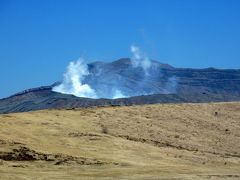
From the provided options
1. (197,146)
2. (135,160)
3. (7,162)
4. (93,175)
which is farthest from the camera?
(197,146)

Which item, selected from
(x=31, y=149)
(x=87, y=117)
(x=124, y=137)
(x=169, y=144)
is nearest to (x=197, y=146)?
(x=169, y=144)

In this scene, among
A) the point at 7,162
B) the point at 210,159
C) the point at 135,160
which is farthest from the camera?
the point at 210,159

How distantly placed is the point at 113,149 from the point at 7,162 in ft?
25.3

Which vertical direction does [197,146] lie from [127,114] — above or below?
below

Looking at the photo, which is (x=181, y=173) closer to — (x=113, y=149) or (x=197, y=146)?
(x=113, y=149)

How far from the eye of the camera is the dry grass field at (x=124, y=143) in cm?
3606

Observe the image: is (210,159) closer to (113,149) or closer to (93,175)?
(113,149)

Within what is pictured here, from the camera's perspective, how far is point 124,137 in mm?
45562

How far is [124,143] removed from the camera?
43.8 metres

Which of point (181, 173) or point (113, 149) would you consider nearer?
point (181, 173)

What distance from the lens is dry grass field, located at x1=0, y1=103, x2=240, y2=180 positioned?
36.1 m

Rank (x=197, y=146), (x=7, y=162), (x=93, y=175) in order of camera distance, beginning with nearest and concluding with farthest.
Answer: (x=93, y=175), (x=7, y=162), (x=197, y=146)

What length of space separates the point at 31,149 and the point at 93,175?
6388 millimetres

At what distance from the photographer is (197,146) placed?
152ft
